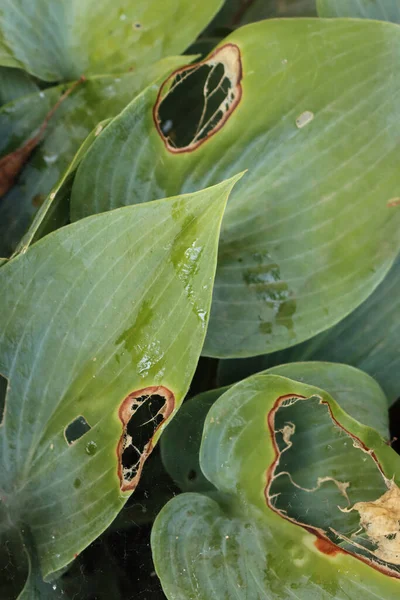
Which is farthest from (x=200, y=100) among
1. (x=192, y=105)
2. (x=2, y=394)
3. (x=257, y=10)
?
→ (x=2, y=394)

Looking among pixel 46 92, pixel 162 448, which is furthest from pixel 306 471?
pixel 46 92

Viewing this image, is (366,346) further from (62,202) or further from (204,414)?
(62,202)

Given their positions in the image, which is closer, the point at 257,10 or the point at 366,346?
the point at 366,346

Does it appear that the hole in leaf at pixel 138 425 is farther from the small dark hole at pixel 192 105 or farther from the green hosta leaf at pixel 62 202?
the small dark hole at pixel 192 105

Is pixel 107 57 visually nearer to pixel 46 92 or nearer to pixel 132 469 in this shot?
pixel 46 92

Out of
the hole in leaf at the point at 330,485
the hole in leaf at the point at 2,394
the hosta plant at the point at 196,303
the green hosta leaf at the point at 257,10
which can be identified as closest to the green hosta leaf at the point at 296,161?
the hosta plant at the point at 196,303

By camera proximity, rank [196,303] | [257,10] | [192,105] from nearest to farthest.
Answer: [196,303]
[192,105]
[257,10]
